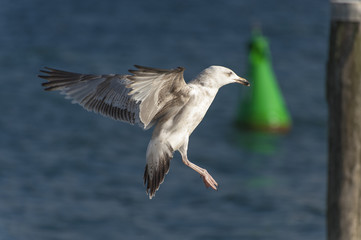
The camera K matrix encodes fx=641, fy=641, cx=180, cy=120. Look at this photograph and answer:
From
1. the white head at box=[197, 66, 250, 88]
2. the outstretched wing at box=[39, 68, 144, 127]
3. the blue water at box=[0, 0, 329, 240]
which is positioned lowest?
the blue water at box=[0, 0, 329, 240]

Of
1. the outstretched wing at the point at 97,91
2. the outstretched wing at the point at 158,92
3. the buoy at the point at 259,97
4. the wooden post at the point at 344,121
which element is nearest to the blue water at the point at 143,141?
the buoy at the point at 259,97

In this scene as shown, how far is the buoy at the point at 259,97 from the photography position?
45.2 ft

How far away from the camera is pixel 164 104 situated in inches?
135

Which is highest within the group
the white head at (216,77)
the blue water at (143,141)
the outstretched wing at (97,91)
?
the white head at (216,77)

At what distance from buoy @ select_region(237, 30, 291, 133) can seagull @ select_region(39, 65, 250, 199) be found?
10.1 m

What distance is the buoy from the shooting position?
13773mm

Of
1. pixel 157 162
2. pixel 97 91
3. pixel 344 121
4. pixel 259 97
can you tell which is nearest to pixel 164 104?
pixel 157 162

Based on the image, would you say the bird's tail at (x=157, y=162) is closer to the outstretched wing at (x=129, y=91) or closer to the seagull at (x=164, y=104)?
the seagull at (x=164, y=104)

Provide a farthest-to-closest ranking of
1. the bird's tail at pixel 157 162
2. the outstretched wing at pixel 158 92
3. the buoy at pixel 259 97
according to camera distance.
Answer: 1. the buoy at pixel 259 97
2. the bird's tail at pixel 157 162
3. the outstretched wing at pixel 158 92

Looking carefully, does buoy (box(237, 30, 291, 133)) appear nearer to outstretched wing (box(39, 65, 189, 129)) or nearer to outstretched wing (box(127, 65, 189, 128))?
outstretched wing (box(39, 65, 189, 129))

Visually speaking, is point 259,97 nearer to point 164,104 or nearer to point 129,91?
point 129,91

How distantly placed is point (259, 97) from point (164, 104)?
10583 millimetres

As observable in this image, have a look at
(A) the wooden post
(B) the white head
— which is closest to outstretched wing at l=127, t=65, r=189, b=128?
(B) the white head

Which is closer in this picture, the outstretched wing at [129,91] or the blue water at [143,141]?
the outstretched wing at [129,91]
